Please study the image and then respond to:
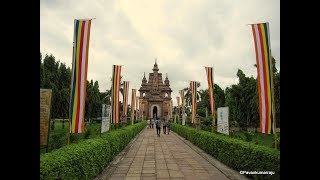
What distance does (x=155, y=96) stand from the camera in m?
79.7

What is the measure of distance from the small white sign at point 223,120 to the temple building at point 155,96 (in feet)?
203

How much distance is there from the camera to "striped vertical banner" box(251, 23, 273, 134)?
8.26 meters

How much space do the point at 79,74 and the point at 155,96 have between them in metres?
71.2

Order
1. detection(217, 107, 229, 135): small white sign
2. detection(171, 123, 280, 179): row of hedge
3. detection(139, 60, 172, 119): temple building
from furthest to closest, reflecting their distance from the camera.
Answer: detection(139, 60, 172, 119): temple building → detection(217, 107, 229, 135): small white sign → detection(171, 123, 280, 179): row of hedge

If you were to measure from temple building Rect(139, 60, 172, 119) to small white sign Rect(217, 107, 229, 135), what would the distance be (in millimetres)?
61993

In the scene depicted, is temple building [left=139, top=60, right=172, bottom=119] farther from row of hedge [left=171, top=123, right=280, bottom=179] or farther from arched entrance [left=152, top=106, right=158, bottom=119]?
row of hedge [left=171, top=123, right=280, bottom=179]

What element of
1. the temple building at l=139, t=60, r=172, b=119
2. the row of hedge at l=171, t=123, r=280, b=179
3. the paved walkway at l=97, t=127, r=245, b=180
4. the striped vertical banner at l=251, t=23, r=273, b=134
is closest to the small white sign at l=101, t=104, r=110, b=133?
the paved walkway at l=97, t=127, r=245, b=180

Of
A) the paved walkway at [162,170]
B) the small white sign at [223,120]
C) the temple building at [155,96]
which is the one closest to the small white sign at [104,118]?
the paved walkway at [162,170]

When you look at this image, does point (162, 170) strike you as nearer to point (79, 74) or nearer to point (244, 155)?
point (244, 155)
